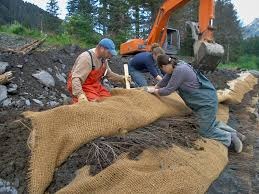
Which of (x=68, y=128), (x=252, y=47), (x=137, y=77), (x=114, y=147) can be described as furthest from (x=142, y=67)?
(x=252, y=47)

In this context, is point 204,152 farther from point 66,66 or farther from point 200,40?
point 66,66

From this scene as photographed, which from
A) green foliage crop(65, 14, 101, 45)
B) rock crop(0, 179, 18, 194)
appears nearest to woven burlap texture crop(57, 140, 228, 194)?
rock crop(0, 179, 18, 194)

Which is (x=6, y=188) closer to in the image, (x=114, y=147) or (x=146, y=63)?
(x=114, y=147)

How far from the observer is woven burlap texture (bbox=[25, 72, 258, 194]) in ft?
11.6

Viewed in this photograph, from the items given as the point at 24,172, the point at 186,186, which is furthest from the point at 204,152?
the point at 24,172

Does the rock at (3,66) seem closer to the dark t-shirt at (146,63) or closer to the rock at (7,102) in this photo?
the rock at (7,102)

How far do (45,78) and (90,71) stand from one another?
3.53 m

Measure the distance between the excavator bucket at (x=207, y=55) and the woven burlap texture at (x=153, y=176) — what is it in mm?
3718

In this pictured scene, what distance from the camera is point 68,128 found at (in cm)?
381

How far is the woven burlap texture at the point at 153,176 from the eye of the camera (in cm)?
323

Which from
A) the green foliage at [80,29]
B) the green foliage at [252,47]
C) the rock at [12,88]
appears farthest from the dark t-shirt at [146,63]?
the green foliage at [252,47]

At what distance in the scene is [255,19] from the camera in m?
91.8

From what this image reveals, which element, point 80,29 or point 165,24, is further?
point 80,29

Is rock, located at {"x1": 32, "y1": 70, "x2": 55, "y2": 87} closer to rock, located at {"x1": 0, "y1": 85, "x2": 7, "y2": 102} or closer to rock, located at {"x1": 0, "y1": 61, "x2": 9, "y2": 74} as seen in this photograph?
rock, located at {"x1": 0, "y1": 61, "x2": 9, "y2": 74}
